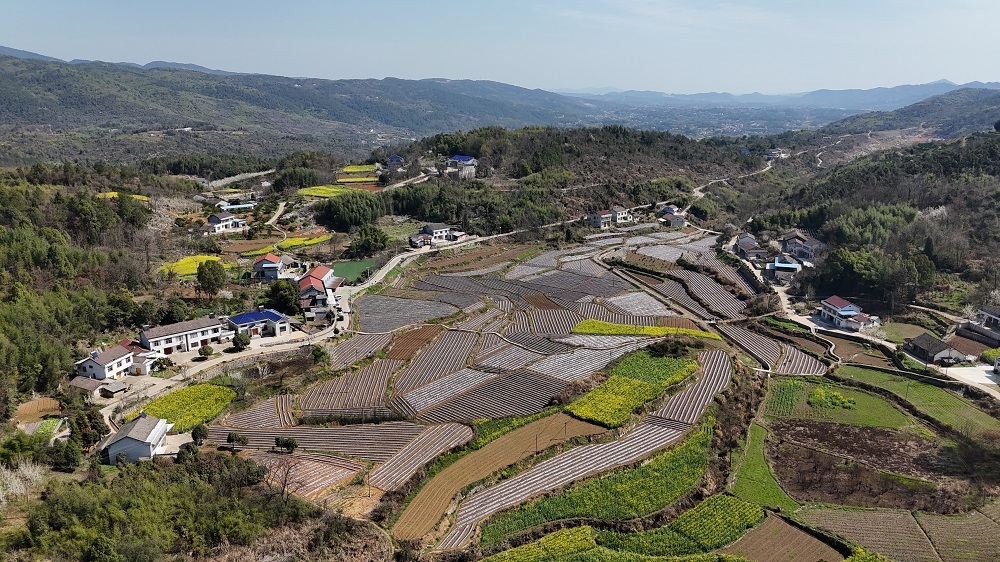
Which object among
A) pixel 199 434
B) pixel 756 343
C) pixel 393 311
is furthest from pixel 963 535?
pixel 393 311

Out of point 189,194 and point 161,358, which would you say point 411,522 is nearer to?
point 161,358

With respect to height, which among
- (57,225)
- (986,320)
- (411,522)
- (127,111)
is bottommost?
(411,522)

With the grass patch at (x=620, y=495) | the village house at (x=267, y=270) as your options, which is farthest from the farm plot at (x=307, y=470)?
the village house at (x=267, y=270)

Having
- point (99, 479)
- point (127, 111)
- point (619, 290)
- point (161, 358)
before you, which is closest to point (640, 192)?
point (619, 290)

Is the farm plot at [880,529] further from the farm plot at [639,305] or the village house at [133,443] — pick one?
the village house at [133,443]

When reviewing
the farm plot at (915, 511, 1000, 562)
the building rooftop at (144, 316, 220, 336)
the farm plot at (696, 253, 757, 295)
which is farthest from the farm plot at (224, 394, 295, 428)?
the farm plot at (696, 253, 757, 295)

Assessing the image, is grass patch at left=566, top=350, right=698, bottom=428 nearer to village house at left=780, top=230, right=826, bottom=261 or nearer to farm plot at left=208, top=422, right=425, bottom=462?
farm plot at left=208, top=422, right=425, bottom=462
